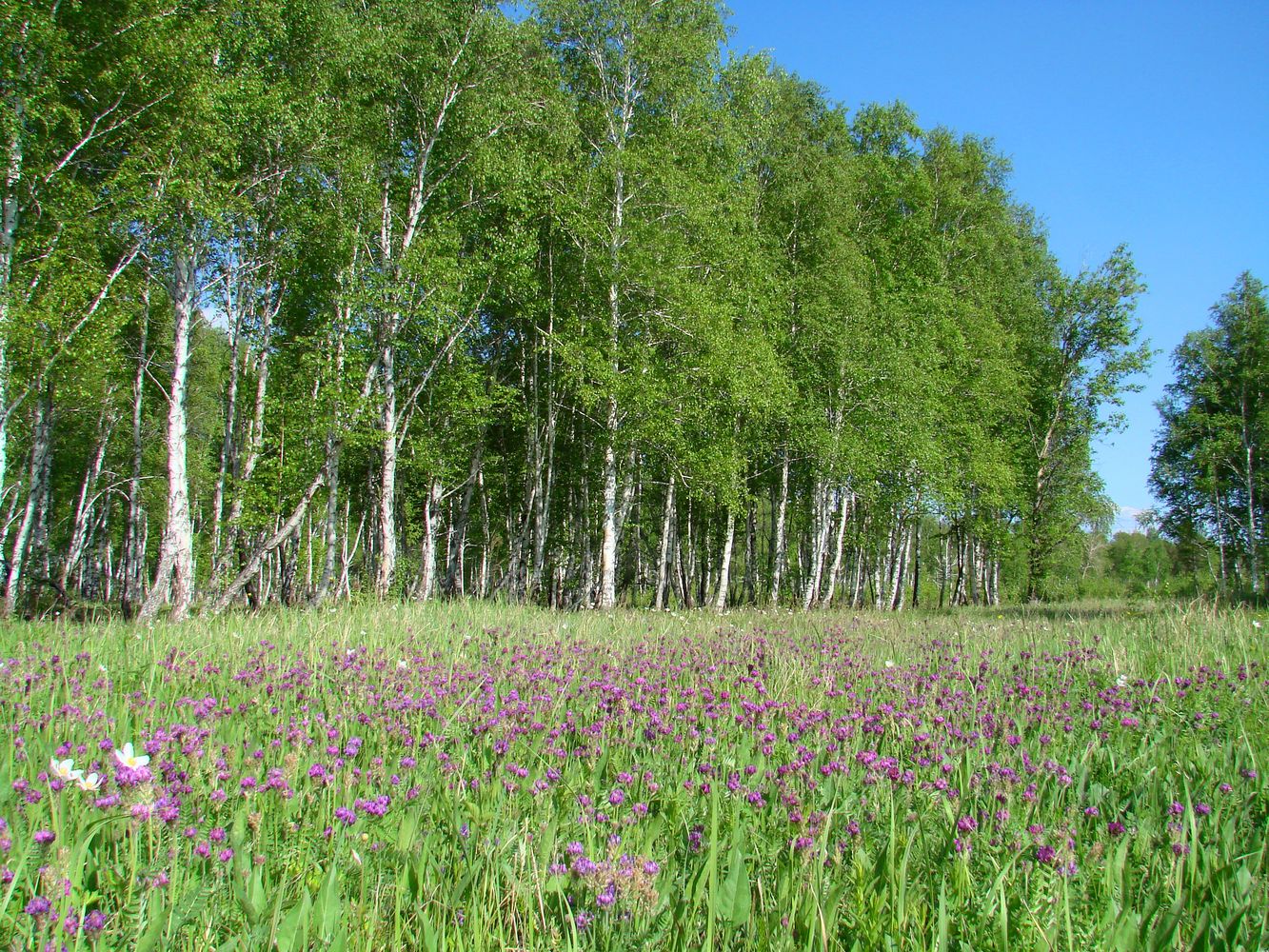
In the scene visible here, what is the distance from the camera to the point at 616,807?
2.67m


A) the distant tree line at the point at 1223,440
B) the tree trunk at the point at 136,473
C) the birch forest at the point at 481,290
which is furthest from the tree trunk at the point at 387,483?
the distant tree line at the point at 1223,440

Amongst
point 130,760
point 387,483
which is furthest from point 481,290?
point 130,760

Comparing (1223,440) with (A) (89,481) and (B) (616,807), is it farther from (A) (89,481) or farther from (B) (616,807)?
(A) (89,481)

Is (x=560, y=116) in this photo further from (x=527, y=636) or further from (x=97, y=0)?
(x=527, y=636)

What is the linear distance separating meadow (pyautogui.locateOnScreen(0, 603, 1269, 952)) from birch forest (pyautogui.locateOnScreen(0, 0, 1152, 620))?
8011mm

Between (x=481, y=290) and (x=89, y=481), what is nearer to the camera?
(x=481, y=290)

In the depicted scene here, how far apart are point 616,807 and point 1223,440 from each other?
116 ft

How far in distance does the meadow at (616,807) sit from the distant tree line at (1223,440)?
30808mm

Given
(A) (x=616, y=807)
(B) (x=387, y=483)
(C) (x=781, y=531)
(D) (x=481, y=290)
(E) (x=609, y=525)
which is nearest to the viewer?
(A) (x=616, y=807)

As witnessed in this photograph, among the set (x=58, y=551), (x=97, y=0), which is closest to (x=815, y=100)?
(x=97, y=0)

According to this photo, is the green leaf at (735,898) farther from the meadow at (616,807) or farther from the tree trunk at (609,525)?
the tree trunk at (609,525)

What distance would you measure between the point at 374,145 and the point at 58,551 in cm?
2589

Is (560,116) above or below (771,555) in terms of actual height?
above

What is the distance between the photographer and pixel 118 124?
35.0 ft
